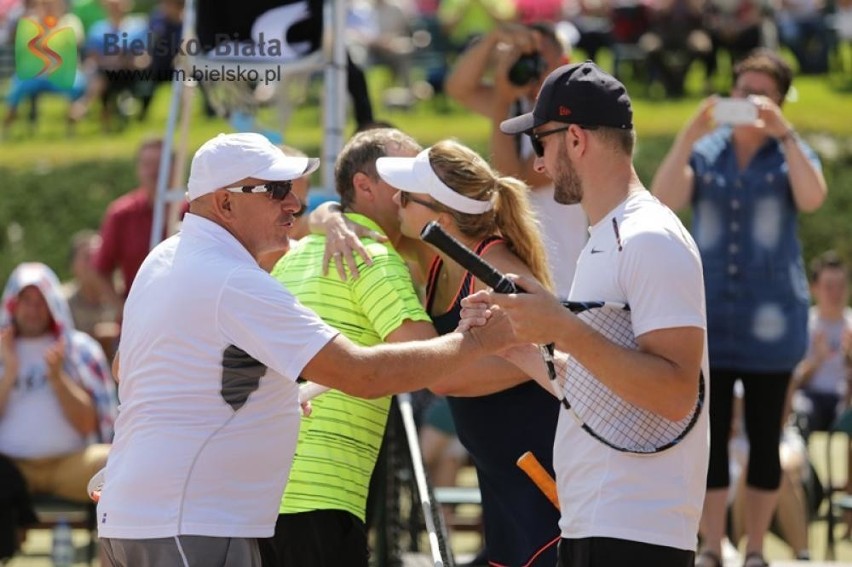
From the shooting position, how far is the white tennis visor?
14.2ft

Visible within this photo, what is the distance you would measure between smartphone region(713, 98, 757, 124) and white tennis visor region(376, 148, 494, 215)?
2076mm

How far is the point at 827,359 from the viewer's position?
10180mm

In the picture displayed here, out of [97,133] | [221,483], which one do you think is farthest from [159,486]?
[97,133]

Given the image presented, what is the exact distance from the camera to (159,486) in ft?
12.0

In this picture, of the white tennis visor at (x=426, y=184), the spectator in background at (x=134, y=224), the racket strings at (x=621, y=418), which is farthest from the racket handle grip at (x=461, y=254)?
the spectator in background at (x=134, y=224)

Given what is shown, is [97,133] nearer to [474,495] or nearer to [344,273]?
[474,495]

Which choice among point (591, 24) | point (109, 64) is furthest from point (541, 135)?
point (591, 24)

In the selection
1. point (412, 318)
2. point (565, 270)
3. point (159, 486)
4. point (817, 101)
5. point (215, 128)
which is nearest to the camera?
point (159, 486)

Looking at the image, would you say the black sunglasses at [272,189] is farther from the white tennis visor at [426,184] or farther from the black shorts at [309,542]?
the black shorts at [309,542]

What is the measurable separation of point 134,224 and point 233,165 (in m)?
5.88

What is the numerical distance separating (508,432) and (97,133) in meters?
18.1

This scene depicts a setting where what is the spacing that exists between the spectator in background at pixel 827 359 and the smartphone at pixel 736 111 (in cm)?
414

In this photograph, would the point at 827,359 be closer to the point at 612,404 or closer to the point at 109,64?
the point at 612,404

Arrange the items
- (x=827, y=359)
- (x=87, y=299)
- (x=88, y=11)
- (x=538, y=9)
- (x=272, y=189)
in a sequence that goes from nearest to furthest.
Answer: (x=272, y=189)
(x=827, y=359)
(x=87, y=299)
(x=88, y=11)
(x=538, y=9)
